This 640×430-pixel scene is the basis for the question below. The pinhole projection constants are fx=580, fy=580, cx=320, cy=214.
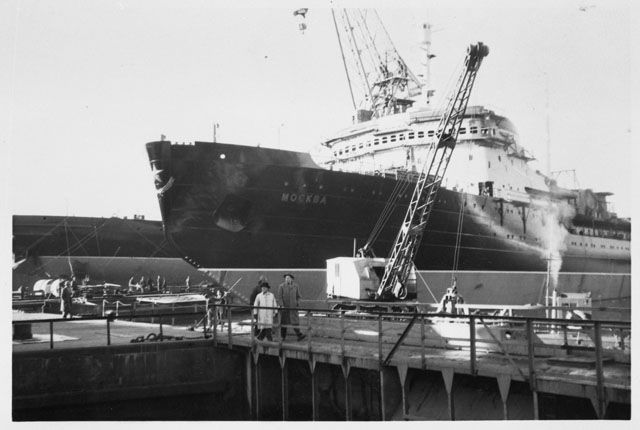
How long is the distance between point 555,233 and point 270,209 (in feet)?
54.5

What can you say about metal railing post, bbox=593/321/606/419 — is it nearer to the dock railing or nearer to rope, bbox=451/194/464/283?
the dock railing

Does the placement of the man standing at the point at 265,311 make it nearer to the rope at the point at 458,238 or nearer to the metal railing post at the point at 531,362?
the metal railing post at the point at 531,362

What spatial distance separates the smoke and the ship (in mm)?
78

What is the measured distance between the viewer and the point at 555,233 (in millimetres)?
30297

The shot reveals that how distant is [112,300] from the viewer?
22.0m

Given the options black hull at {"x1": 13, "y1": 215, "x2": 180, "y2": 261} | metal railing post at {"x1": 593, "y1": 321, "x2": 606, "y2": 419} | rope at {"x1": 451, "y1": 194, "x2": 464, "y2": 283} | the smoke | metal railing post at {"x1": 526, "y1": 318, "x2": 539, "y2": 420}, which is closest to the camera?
metal railing post at {"x1": 593, "y1": 321, "x2": 606, "y2": 419}

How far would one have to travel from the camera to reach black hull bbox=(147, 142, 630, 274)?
2086 cm

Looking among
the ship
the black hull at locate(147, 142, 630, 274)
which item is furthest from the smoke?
the black hull at locate(147, 142, 630, 274)

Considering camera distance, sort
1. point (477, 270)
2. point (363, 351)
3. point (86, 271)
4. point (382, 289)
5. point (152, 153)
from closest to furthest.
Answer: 1. point (363, 351)
2. point (382, 289)
3. point (152, 153)
4. point (477, 270)
5. point (86, 271)

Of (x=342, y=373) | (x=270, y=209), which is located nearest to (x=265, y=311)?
(x=342, y=373)

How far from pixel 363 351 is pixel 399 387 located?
0.97 m

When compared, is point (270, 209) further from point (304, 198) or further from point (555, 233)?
point (555, 233)
